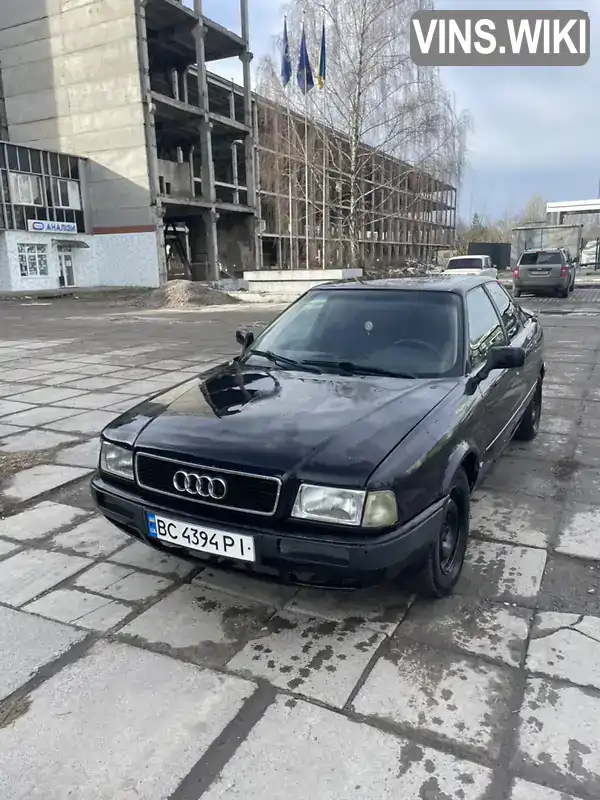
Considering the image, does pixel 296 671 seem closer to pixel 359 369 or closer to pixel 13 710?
pixel 13 710

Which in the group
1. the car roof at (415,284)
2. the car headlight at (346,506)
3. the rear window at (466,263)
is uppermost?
the rear window at (466,263)

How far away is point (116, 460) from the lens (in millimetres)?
2850

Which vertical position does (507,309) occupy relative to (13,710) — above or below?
above

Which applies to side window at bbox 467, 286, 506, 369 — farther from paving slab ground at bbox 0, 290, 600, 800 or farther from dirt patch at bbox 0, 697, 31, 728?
dirt patch at bbox 0, 697, 31, 728

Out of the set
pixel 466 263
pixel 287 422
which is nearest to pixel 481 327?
pixel 287 422

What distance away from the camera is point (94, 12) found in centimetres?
Result: 3312

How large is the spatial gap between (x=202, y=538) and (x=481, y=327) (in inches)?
93.5

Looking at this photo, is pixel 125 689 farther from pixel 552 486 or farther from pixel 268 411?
pixel 552 486

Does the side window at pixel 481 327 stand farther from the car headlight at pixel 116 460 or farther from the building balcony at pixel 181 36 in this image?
the building balcony at pixel 181 36

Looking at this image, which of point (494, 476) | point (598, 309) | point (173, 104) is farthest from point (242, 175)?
point (494, 476)

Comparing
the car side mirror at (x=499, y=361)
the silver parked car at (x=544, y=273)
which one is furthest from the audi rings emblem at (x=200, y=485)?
the silver parked car at (x=544, y=273)

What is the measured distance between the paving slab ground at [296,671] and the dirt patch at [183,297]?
62.8ft

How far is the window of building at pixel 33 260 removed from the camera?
32562 mm

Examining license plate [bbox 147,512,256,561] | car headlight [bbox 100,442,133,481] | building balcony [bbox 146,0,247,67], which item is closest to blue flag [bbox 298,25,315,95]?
building balcony [bbox 146,0,247,67]
